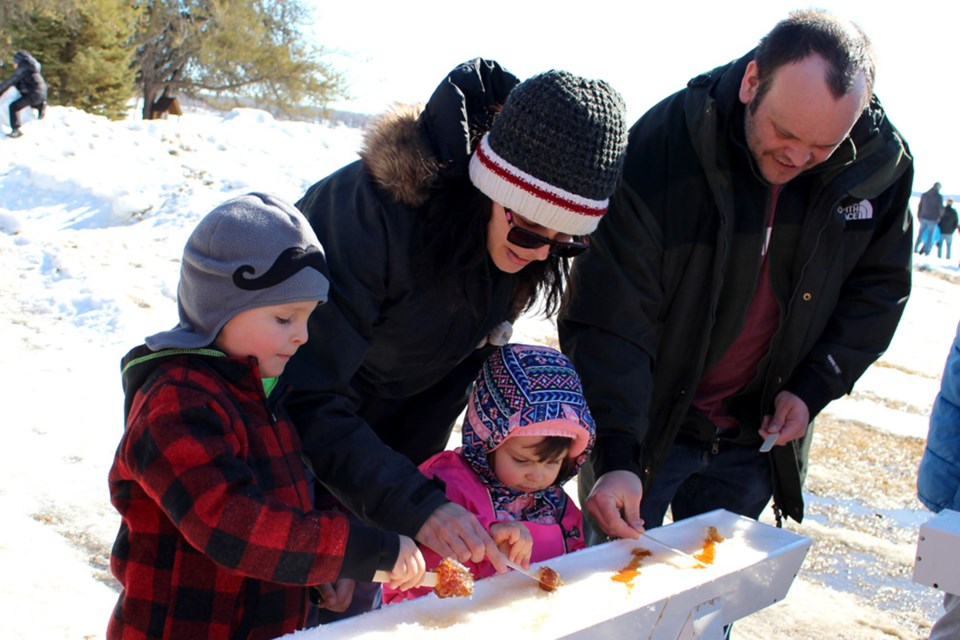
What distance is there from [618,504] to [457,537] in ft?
1.90

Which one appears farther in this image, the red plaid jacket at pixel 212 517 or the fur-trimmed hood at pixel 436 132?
→ the fur-trimmed hood at pixel 436 132

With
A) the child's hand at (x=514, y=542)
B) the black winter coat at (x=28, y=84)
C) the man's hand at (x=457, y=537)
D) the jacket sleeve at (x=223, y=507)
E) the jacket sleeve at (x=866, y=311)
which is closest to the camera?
the jacket sleeve at (x=223, y=507)

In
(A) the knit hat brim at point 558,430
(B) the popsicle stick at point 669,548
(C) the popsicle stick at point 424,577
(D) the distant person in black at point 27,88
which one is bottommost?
(D) the distant person in black at point 27,88

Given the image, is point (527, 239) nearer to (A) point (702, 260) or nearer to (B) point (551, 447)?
(B) point (551, 447)

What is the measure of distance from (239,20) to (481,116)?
26943mm

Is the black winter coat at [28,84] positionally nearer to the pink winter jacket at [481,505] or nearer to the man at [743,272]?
the man at [743,272]

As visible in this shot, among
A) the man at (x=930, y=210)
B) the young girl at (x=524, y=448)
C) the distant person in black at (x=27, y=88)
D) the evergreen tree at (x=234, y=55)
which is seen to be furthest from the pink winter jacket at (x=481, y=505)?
the evergreen tree at (x=234, y=55)

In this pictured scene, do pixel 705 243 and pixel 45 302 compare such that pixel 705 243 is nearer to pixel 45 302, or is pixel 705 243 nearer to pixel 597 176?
pixel 597 176

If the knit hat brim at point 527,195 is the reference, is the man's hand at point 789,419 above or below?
below

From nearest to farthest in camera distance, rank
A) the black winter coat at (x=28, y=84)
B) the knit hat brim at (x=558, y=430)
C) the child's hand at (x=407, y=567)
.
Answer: the child's hand at (x=407, y=567)
the knit hat brim at (x=558, y=430)
the black winter coat at (x=28, y=84)

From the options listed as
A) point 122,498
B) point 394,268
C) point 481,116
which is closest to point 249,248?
point 394,268

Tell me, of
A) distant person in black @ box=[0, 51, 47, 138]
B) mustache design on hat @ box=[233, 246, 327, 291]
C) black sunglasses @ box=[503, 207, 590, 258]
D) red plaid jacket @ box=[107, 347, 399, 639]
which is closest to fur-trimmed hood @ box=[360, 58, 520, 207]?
black sunglasses @ box=[503, 207, 590, 258]

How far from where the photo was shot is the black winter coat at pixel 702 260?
2.56 meters

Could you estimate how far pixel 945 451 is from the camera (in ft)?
10.0
